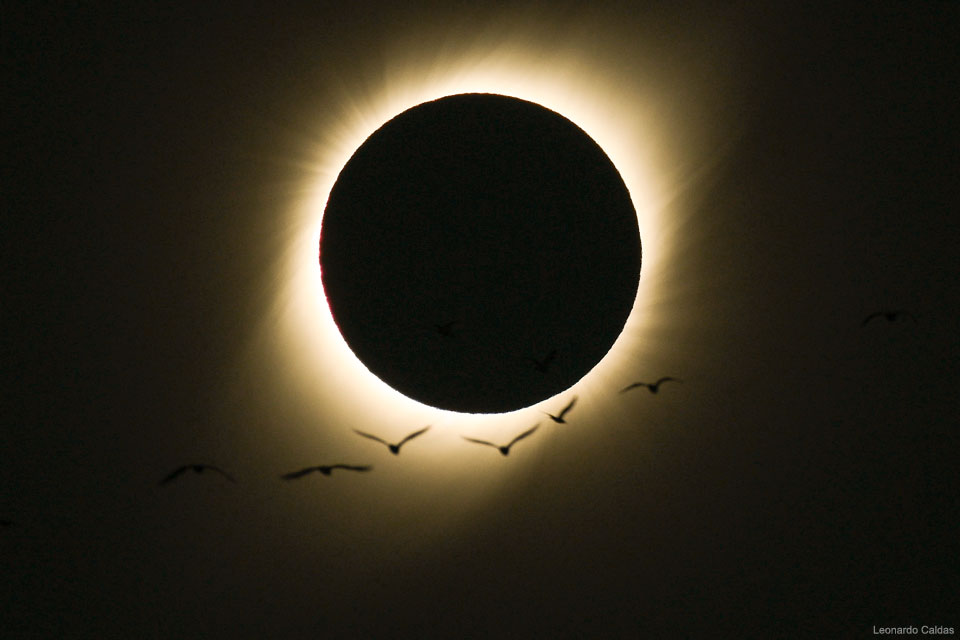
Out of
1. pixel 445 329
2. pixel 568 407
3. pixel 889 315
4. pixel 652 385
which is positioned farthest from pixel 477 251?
pixel 889 315

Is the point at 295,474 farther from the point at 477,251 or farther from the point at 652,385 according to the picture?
the point at 652,385

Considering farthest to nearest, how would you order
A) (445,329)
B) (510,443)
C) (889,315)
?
(889,315) < (510,443) < (445,329)

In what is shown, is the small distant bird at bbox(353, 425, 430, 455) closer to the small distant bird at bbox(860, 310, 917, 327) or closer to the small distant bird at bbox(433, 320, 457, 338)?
the small distant bird at bbox(433, 320, 457, 338)

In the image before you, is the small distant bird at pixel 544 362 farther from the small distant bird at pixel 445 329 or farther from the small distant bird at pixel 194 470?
the small distant bird at pixel 194 470

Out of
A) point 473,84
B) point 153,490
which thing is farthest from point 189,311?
point 473,84

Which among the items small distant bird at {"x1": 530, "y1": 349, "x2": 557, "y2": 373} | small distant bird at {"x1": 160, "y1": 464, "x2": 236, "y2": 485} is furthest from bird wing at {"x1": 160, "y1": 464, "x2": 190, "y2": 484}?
small distant bird at {"x1": 530, "y1": 349, "x2": 557, "y2": 373}

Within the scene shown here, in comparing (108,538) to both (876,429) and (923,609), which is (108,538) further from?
(923,609)
